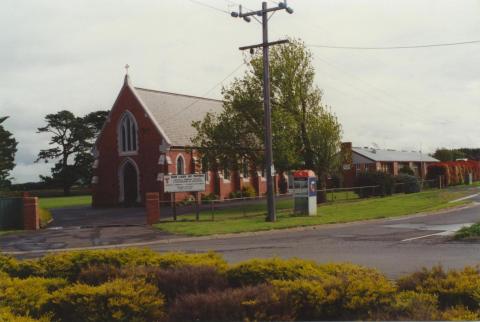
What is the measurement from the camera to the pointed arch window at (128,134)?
146 feet

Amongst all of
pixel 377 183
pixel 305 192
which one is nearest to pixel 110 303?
pixel 305 192

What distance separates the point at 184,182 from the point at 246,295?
20.5 metres

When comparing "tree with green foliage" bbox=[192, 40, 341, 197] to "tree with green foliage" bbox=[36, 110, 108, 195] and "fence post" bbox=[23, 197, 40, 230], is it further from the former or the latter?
"tree with green foliage" bbox=[36, 110, 108, 195]

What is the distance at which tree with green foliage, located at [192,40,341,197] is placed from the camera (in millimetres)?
34906

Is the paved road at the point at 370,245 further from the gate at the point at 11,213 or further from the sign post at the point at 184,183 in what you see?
the gate at the point at 11,213

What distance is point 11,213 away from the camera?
26406 millimetres

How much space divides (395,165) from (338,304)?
64710 millimetres

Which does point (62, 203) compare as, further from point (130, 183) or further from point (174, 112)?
point (174, 112)

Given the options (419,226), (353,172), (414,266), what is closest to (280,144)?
(419,226)

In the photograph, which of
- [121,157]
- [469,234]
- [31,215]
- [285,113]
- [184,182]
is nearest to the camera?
[469,234]

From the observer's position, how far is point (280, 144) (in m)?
33.0

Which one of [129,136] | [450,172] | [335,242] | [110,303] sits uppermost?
[129,136]

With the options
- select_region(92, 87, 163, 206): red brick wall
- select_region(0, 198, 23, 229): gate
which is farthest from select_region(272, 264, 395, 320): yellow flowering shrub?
select_region(92, 87, 163, 206): red brick wall

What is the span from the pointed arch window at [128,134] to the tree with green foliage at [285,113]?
33.8ft
